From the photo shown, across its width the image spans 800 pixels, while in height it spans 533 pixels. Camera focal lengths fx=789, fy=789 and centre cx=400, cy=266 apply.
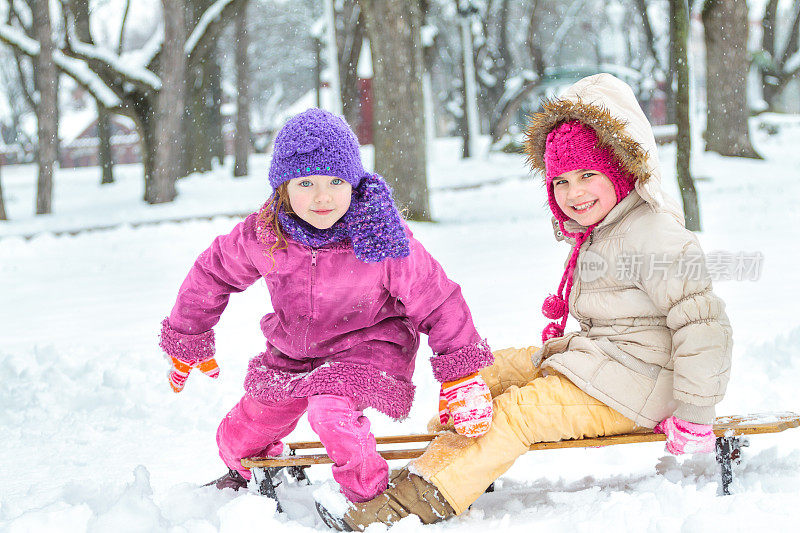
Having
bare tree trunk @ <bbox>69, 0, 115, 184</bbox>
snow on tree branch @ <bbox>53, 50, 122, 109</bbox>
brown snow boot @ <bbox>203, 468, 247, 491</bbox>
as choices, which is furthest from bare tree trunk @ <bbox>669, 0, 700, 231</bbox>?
bare tree trunk @ <bbox>69, 0, 115, 184</bbox>

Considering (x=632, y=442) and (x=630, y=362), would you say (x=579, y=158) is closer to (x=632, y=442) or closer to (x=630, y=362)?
(x=630, y=362)

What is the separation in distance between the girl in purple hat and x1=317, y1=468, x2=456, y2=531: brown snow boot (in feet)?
0.23

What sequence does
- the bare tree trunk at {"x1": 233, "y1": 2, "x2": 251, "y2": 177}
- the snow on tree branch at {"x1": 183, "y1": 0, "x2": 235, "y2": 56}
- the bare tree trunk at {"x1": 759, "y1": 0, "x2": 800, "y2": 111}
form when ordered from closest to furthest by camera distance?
the snow on tree branch at {"x1": 183, "y1": 0, "x2": 235, "y2": 56} → the bare tree trunk at {"x1": 233, "y1": 2, "x2": 251, "y2": 177} → the bare tree trunk at {"x1": 759, "y1": 0, "x2": 800, "y2": 111}

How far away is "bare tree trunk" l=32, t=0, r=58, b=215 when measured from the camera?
43.4 ft

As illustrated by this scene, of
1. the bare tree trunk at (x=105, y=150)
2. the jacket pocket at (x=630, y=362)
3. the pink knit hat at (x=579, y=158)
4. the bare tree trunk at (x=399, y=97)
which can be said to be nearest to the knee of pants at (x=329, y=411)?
the jacket pocket at (x=630, y=362)

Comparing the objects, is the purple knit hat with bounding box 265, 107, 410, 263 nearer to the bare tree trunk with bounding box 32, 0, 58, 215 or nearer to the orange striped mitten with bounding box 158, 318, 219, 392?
the orange striped mitten with bounding box 158, 318, 219, 392

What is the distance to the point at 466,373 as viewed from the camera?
2.59 metres

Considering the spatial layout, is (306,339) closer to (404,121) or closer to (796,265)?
(796,265)

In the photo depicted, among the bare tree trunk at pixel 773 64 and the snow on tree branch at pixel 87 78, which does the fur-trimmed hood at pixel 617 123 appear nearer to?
the snow on tree branch at pixel 87 78

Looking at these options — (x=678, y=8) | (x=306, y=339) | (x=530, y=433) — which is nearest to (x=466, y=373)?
(x=530, y=433)

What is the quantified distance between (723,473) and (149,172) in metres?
13.3

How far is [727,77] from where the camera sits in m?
14.2

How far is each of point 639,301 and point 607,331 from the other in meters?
0.17

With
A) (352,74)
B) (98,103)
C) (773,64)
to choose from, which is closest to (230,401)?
(98,103)
